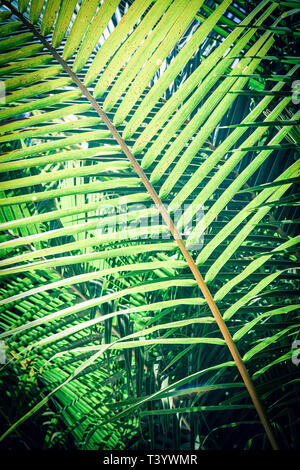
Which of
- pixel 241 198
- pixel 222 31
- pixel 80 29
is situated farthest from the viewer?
pixel 241 198

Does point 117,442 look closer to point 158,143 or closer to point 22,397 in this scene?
point 22,397

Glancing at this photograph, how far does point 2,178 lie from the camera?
88 cm

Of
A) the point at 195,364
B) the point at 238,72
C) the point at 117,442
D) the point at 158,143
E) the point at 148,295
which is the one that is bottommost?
the point at 117,442

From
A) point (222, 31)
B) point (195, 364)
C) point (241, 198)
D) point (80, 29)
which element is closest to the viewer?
point (80, 29)

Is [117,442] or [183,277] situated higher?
[183,277]

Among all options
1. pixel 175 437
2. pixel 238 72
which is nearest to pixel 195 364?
pixel 175 437

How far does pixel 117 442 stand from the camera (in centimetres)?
85

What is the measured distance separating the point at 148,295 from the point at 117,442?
1.56ft

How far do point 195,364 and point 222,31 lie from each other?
0.86 meters
